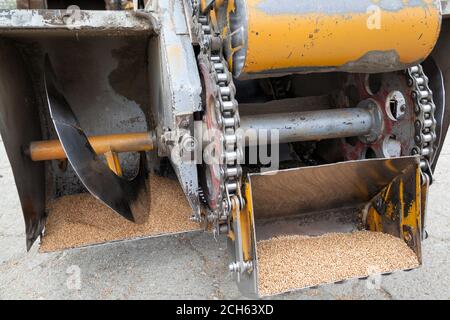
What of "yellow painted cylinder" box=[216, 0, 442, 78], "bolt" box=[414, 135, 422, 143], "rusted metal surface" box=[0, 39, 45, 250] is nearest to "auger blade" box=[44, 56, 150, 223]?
"rusted metal surface" box=[0, 39, 45, 250]

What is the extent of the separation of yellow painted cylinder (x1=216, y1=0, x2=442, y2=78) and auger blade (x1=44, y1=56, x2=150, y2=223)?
2.54ft

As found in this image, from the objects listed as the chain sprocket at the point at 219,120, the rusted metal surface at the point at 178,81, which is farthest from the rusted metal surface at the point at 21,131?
the chain sprocket at the point at 219,120

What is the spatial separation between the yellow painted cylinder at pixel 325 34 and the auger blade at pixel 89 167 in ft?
2.54

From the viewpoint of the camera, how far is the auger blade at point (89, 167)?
1.74 metres

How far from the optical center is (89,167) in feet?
5.88

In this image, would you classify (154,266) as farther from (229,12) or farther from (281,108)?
(229,12)

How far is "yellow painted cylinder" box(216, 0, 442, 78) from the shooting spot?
134 centimetres

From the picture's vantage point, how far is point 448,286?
1.80 m

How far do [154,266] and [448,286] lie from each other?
1350mm

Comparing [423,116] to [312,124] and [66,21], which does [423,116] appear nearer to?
[312,124]

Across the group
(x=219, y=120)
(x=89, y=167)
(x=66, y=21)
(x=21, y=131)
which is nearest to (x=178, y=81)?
(x=219, y=120)

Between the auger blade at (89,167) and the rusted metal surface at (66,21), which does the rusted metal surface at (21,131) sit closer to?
the auger blade at (89,167)

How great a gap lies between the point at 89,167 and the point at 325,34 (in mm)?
1117

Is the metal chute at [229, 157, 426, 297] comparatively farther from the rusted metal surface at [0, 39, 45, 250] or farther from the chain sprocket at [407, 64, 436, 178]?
the rusted metal surface at [0, 39, 45, 250]
